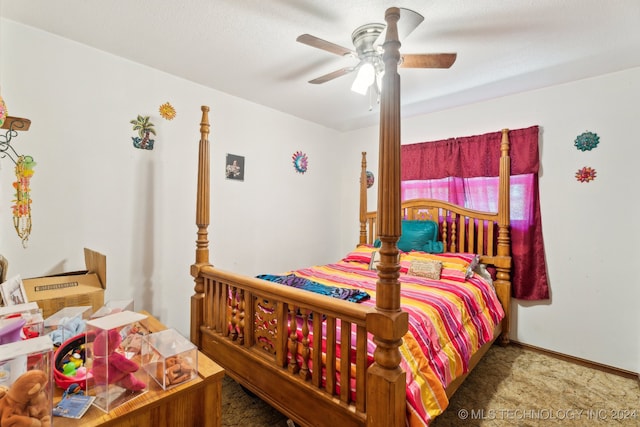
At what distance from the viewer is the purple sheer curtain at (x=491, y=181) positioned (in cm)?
262

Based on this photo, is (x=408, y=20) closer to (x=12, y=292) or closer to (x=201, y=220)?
(x=201, y=220)

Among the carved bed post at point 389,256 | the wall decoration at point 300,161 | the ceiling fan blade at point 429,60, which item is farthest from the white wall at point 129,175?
the carved bed post at point 389,256

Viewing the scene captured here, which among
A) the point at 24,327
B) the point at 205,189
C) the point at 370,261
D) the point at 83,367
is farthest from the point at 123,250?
the point at 370,261

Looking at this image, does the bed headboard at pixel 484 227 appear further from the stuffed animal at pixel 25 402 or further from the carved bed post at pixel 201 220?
the stuffed animal at pixel 25 402

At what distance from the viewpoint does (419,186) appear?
3.30m

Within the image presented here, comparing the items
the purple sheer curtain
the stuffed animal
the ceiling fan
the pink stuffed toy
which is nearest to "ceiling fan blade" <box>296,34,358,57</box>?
the ceiling fan

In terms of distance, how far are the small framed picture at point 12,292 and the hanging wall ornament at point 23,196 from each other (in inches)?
20.3


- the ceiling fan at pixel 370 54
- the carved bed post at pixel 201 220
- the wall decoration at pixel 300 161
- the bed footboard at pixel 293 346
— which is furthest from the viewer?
the wall decoration at pixel 300 161

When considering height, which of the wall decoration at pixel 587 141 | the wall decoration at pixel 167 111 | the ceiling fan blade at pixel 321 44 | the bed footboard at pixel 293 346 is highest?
the ceiling fan blade at pixel 321 44

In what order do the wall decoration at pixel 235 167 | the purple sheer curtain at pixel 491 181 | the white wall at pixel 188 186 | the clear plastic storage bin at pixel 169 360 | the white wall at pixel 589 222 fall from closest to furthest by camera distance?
1. the clear plastic storage bin at pixel 169 360
2. the white wall at pixel 188 186
3. the white wall at pixel 589 222
4. the purple sheer curtain at pixel 491 181
5. the wall decoration at pixel 235 167

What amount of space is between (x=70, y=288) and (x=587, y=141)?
12.6ft

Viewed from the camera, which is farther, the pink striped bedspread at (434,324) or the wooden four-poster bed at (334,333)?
the pink striped bedspread at (434,324)

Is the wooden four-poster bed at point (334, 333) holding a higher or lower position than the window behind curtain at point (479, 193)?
lower

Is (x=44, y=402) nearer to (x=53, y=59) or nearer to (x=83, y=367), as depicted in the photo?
(x=83, y=367)
